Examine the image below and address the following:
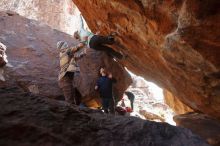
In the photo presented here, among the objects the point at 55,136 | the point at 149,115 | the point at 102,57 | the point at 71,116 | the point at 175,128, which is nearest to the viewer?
the point at 55,136

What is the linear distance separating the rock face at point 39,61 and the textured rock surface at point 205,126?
3282mm

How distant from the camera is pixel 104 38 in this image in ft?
31.0

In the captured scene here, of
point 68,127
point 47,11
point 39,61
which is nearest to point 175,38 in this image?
point 68,127

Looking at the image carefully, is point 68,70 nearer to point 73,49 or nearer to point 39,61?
point 73,49

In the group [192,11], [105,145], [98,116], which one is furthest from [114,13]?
[105,145]

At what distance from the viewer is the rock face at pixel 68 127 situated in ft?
10.9

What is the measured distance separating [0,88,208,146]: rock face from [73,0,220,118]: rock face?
2526mm

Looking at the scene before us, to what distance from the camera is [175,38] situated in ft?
21.6

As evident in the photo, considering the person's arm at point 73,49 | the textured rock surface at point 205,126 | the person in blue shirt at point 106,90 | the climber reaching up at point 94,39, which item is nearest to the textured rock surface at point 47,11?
the climber reaching up at point 94,39

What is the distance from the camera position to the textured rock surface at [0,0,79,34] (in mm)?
19469

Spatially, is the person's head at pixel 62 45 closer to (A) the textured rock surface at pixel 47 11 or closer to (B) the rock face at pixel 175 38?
(B) the rock face at pixel 175 38

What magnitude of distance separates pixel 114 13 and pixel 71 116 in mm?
5197

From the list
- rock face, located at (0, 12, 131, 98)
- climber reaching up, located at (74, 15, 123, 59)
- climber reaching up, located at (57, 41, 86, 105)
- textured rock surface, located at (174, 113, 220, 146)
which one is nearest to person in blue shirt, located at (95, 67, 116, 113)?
climber reaching up, located at (57, 41, 86, 105)

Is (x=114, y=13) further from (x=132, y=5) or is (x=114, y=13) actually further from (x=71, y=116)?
(x=71, y=116)
